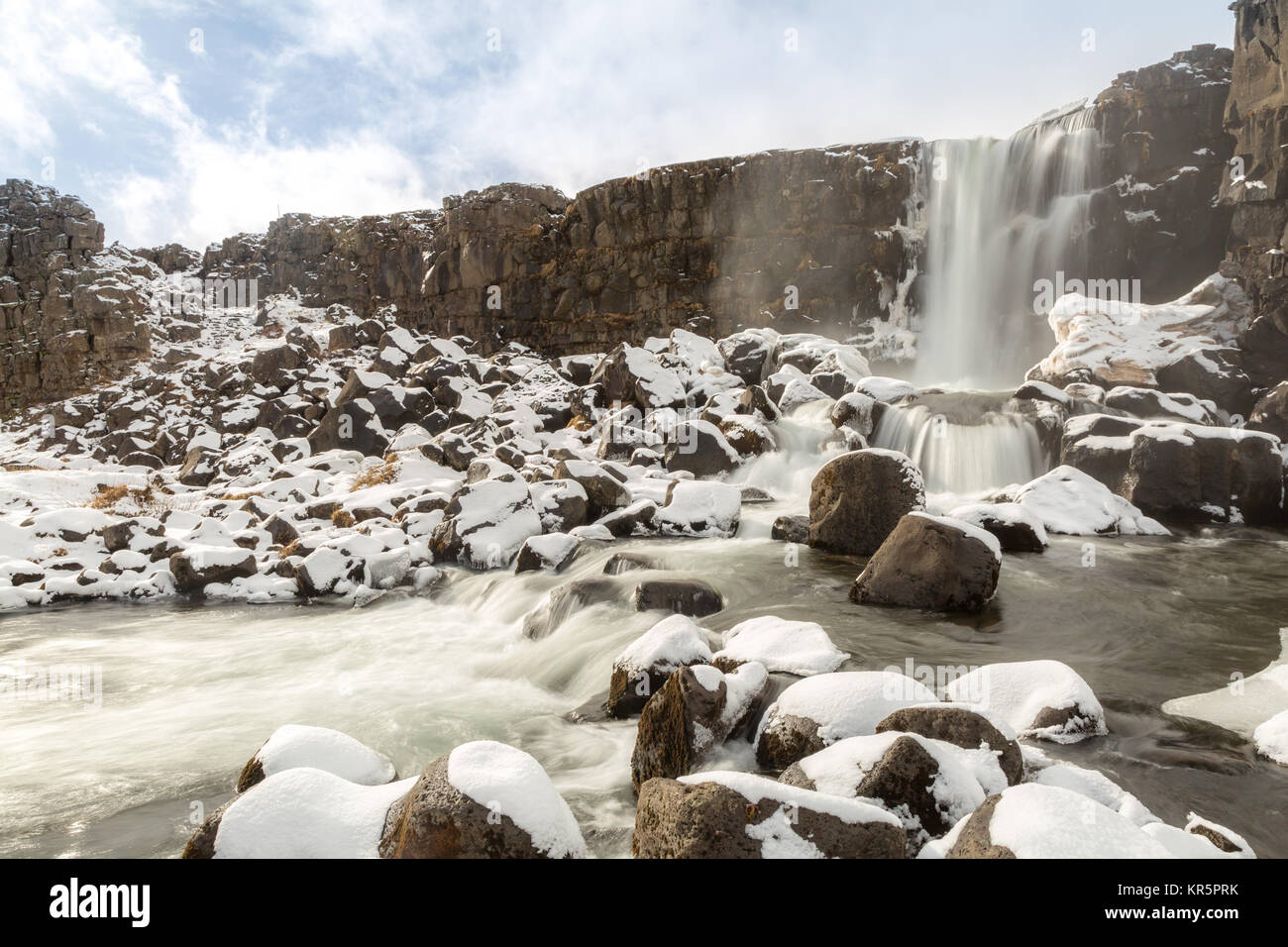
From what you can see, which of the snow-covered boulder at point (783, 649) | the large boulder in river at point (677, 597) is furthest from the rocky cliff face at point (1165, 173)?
the snow-covered boulder at point (783, 649)

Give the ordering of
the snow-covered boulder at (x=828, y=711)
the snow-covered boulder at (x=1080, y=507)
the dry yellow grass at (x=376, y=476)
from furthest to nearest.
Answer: the dry yellow grass at (x=376, y=476) < the snow-covered boulder at (x=1080, y=507) < the snow-covered boulder at (x=828, y=711)

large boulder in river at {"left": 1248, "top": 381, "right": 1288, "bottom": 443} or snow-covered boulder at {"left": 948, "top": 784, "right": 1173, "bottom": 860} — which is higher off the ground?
large boulder in river at {"left": 1248, "top": 381, "right": 1288, "bottom": 443}

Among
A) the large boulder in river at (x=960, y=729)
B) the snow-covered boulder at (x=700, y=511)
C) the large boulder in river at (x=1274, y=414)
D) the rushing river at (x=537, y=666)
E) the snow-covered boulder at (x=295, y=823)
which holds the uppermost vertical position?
the large boulder in river at (x=1274, y=414)

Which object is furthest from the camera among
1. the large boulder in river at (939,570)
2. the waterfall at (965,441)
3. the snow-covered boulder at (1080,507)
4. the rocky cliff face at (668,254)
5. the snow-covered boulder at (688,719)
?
the rocky cliff face at (668,254)

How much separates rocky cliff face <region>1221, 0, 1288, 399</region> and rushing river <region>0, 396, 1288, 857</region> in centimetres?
778

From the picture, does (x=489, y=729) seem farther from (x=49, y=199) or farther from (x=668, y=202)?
(x=49, y=199)

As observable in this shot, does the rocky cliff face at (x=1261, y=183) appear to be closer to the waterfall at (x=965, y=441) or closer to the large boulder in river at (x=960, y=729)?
the waterfall at (x=965, y=441)

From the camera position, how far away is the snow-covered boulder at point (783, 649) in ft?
17.4

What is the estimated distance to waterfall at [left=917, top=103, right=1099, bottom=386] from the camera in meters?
23.4

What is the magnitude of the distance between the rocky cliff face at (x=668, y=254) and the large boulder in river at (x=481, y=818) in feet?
89.2

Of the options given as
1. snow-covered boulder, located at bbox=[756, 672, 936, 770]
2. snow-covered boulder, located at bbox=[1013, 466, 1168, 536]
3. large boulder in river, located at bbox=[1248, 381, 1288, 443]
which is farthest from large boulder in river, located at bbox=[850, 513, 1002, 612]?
large boulder in river, located at bbox=[1248, 381, 1288, 443]

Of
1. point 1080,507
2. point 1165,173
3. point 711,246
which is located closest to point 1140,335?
point 1080,507

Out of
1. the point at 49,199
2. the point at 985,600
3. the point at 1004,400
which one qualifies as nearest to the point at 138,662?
the point at 985,600

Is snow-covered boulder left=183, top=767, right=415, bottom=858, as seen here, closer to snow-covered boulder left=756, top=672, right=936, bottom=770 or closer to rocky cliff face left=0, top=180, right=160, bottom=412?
snow-covered boulder left=756, top=672, right=936, bottom=770
